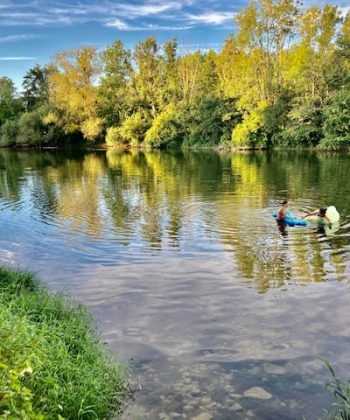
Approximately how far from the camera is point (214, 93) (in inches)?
2566

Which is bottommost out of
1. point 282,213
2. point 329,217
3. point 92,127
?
point 329,217

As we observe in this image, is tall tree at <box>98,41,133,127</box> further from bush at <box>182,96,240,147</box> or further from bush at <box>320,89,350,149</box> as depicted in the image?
bush at <box>320,89,350,149</box>

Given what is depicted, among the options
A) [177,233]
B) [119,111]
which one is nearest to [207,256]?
[177,233]

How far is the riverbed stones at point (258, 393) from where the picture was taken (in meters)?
6.36

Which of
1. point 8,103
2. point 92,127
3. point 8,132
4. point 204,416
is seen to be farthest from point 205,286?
point 8,103

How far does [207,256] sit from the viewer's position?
13.4m

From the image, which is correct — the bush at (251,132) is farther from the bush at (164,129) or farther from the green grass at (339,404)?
the green grass at (339,404)

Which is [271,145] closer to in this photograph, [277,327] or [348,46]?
[348,46]

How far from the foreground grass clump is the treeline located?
4459 centimetres

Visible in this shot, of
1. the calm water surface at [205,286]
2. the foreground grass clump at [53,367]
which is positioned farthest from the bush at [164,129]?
the foreground grass clump at [53,367]

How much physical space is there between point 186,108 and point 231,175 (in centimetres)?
3882

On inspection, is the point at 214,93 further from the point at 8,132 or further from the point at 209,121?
the point at 8,132

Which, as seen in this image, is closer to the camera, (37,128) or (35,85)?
(37,128)

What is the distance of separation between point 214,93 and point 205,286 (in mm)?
57911
